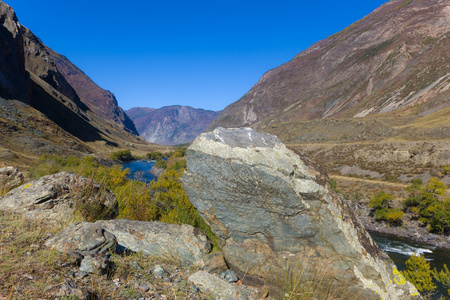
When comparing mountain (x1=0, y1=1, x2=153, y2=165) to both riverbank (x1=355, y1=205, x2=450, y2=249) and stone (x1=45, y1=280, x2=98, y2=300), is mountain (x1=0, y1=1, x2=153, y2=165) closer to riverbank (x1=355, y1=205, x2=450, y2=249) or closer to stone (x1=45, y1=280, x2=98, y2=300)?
stone (x1=45, y1=280, x2=98, y2=300)

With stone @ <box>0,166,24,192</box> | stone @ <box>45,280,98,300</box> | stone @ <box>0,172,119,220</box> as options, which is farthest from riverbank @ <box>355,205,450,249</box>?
stone @ <box>0,166,24,192</box>

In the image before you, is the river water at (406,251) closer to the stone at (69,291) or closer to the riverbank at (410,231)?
the riverbank at (410,231)

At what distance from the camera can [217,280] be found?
454 centimetres

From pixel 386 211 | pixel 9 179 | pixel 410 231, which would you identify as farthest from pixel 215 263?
pixel 386 211

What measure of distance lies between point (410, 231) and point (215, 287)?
118ft

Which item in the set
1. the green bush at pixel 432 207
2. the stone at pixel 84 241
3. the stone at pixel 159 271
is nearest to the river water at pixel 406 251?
the green bush at pixel 432 207

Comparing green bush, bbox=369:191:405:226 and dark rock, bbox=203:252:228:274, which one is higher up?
dark rock, bbox=203:252:228:274

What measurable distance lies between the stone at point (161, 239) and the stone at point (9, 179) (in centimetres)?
545

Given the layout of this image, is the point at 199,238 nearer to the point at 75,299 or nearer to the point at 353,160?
the point at 75,299

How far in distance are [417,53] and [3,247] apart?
182m

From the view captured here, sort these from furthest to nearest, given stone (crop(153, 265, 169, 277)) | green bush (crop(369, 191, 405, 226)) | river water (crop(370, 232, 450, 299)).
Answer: green bush (crop(369, 191, 405, 226)) → river water (crop(370, 232, 450, 299)) → stone (crop(153, 265, 169, 277))

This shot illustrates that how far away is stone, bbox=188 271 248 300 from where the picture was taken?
13.8 ft

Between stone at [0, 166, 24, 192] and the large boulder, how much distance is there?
7567 mm

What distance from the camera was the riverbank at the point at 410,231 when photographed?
26547 mm
